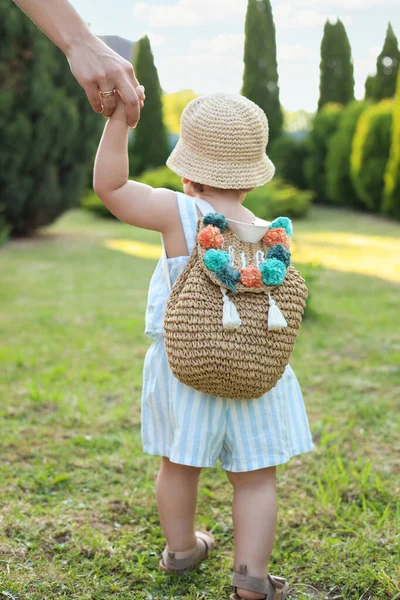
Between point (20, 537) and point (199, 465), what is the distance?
→ 2.23 ft

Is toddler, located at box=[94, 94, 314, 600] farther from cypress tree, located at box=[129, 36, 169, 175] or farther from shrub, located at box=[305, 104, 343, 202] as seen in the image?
cypress tree, located at box=[129, 36, 169, 175]

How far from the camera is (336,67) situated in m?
17.6

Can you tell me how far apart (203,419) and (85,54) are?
0.95 meters

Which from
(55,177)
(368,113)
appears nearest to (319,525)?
(55,177)

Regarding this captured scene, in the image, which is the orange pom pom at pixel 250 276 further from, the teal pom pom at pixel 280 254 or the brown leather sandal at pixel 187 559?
the brown leather sandal at pixel 187 559

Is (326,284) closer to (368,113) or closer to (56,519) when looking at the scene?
(56,519)

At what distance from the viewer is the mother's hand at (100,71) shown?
4.92 ft

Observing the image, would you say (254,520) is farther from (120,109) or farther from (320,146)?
(320,146)

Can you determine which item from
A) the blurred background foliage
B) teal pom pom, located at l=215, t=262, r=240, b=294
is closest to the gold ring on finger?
teal pom pom, located at l=215, t=262, r=240, b=294

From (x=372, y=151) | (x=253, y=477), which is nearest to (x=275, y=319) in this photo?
(x=253, y=477)

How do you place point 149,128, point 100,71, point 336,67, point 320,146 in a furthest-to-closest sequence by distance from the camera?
point 336,67
point 149,128
point 320,146
point 100,71

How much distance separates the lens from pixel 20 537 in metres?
2.00

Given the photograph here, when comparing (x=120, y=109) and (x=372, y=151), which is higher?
(x=120, y=109)

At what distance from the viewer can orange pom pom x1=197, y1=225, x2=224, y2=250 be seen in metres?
1.62
